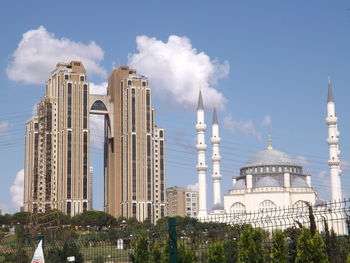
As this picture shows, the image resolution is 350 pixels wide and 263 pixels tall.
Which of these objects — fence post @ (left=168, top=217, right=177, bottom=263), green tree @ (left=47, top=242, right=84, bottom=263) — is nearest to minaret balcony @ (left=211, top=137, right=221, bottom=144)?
green tree @ (left=47, top=242, right=84, bottom=263)

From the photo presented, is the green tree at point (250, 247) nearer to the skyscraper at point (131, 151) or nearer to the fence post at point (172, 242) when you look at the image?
the fence post at point (172, 242)

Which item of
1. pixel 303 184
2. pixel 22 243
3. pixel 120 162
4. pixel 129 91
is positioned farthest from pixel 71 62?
pixel 22 243

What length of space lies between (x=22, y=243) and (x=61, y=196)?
8159cm

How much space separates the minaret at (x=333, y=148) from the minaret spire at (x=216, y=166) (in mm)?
15166

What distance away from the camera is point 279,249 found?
609 inches

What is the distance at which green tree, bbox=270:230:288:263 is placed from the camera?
609 inches

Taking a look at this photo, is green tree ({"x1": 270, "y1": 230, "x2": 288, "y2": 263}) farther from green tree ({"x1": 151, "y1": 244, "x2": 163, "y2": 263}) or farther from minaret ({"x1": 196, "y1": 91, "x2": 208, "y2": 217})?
minaret ({"x1": 196, "y1": 91, "x2": 208, "y2": 217})

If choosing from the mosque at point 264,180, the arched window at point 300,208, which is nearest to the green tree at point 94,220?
the mosque at point 264,180

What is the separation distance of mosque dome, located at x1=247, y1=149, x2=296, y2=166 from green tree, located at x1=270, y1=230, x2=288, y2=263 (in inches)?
2944

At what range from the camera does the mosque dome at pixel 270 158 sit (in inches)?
3534

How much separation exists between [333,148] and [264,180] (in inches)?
578

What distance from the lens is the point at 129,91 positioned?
104m

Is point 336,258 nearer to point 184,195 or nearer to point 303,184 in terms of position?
point 303,184

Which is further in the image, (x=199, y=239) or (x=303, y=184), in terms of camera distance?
(x=303, y=184)
